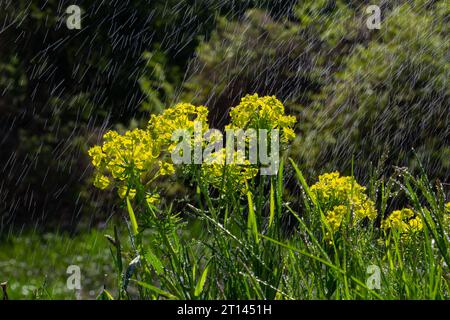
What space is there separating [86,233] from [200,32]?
3.25m

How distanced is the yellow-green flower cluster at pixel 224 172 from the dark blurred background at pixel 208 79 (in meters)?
2.68

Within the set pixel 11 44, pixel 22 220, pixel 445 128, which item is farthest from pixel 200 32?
pixel 445 128

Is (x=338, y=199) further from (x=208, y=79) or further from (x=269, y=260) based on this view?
(x=208, y=79)

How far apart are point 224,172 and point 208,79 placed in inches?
215

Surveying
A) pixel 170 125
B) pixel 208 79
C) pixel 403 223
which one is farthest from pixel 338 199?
pixel 208 79

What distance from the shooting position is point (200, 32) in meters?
9.95

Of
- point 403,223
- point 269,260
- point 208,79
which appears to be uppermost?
point 208,79

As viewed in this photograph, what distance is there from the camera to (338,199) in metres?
2.42

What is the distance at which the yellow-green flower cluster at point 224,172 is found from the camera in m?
2.13

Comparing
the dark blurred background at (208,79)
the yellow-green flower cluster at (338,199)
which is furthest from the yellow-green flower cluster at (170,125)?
the dark blurred background at (208,79)

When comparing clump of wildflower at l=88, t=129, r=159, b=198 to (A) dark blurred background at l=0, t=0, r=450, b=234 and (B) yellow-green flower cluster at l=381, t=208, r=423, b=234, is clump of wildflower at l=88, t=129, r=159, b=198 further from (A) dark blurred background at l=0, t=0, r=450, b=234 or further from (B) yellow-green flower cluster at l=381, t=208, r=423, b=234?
(A) dark blurred background at l=0, t=0, r=450, b=234

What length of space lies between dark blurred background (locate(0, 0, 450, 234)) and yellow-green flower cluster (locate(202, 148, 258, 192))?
8.78 feet

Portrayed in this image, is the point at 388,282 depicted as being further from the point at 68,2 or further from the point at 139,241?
the point at 68,2

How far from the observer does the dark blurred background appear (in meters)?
6.18
